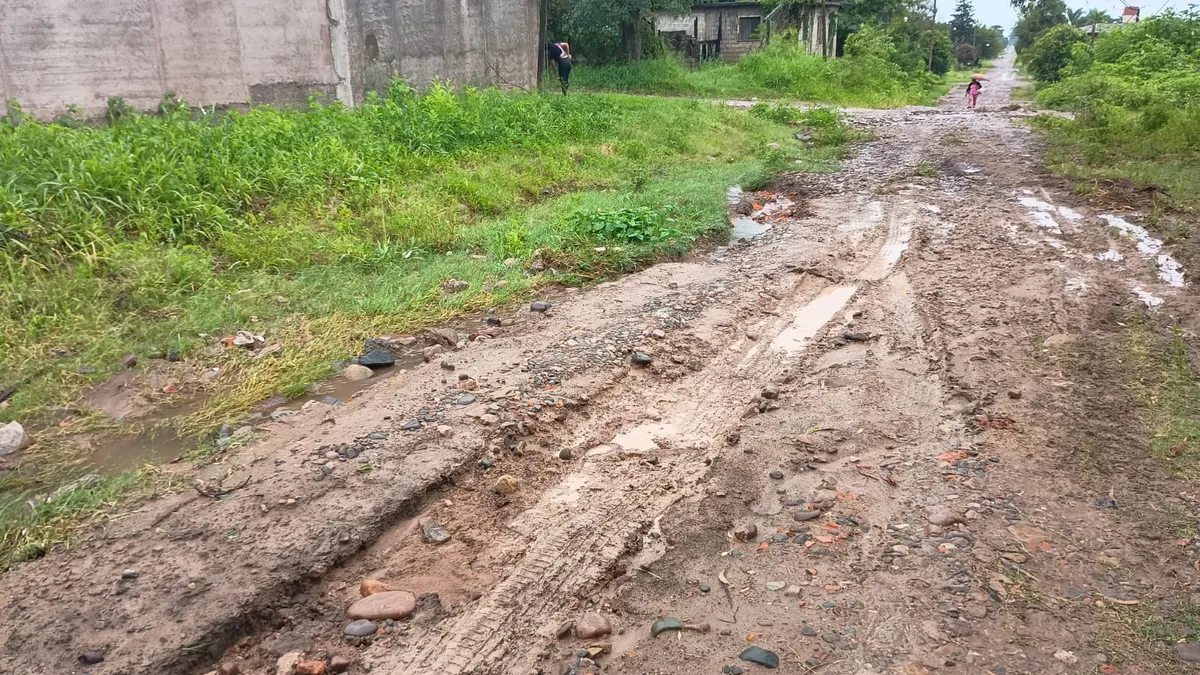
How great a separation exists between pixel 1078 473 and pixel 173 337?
199 inches

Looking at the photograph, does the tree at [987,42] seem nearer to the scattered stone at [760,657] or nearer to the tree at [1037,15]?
the tree at [1037,15]

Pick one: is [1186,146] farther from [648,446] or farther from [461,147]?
[648,446]

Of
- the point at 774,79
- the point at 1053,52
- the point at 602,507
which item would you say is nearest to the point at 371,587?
the point at 602,507

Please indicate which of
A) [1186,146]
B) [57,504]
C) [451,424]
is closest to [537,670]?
[451,424]

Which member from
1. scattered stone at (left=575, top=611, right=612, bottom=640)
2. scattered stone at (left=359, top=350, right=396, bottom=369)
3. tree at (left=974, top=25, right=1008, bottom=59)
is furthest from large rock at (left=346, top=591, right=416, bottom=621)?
tree at (left=974, top=25, right=1008, bottom=59)

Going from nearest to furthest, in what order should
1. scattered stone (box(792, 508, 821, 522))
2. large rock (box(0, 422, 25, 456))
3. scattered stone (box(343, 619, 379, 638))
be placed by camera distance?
scattered stone (box(343, 619, 379, 638))
scattered stone (box(792, 508, 821, 522))
large rock (box(0, 422, 25, 456))

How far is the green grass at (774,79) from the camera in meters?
21.1

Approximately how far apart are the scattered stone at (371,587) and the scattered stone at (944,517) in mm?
2112

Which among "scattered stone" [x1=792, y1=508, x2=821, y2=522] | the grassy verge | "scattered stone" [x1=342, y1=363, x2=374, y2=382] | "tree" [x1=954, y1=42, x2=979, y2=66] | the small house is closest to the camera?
"scattered stone" [x1=792, y1=508, x2=821, y2=522]

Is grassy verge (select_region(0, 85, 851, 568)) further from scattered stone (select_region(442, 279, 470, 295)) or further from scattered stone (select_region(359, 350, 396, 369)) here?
scattered stone (select_region(359, 350, 396, 369))

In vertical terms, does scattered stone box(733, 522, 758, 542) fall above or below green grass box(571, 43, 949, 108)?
below

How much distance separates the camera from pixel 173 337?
495 centimetres

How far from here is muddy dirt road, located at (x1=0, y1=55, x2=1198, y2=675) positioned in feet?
8.34

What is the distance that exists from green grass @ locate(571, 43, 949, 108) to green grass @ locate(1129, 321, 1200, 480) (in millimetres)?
16843
